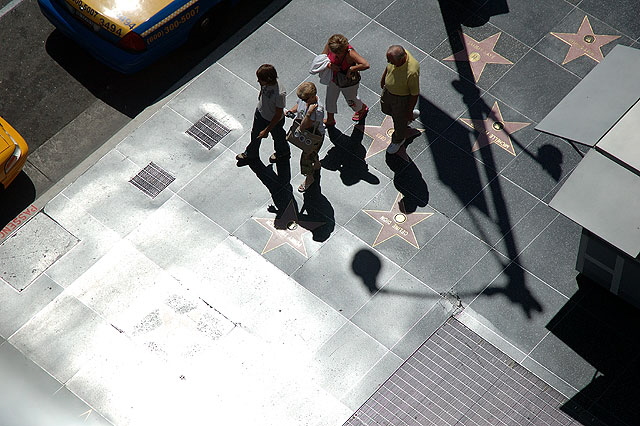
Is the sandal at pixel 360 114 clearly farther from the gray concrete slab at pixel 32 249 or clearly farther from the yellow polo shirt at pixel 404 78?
the gray concrete slab at pixel 32 249

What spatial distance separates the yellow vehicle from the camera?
14742 millimetres

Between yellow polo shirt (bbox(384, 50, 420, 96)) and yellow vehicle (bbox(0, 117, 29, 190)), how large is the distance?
17.8ft

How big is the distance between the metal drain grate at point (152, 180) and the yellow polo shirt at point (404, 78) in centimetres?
351

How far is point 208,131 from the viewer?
15.5m

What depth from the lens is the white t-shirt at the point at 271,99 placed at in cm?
1383

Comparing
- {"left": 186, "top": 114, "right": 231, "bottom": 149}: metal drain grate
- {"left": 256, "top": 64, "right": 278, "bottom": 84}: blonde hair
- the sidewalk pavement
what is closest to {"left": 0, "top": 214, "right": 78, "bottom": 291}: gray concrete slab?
the sidewalk pavement

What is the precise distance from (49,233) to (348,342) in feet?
15.0

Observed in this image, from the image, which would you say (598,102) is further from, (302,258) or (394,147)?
(302,258)

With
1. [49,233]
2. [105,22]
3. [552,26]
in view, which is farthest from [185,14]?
[552,26]

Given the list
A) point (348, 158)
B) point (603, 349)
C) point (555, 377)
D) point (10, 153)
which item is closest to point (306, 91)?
point (348, 158)

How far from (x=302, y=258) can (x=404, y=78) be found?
2819 mm

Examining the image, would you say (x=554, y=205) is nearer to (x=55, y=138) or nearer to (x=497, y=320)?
(x=497, y=320)

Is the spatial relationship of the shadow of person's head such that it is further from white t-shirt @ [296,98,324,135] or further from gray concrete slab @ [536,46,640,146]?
gray concrete slab @ [536,46,640,146]

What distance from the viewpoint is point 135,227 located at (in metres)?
14.6
